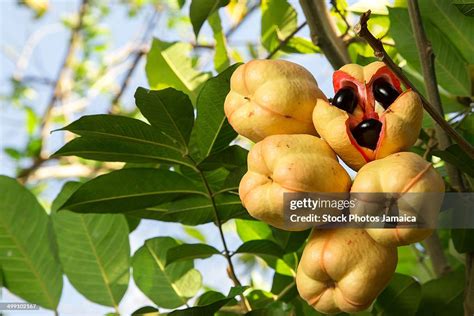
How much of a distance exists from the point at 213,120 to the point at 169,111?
53 millimetres

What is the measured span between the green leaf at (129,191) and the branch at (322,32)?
22cm

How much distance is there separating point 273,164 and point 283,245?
30 cm

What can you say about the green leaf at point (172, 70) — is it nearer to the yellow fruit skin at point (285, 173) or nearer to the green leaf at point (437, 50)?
the green leaf at point (437, 50)

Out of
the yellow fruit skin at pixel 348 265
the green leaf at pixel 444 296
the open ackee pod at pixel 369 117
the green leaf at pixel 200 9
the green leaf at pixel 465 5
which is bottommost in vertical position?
the green leaf at pixel 444 296

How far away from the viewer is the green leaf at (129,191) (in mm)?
758

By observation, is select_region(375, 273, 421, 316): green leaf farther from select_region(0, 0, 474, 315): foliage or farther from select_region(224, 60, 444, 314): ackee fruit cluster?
select_region(224, 60, 444, 314): ackee fruit cluster

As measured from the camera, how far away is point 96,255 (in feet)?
2.90

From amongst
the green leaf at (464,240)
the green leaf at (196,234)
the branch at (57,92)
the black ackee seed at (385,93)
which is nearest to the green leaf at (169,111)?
the black ackee seed at (385,93)

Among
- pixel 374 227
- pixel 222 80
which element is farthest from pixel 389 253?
pixel 222 80

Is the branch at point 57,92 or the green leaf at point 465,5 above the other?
the green leaf at point 465,5

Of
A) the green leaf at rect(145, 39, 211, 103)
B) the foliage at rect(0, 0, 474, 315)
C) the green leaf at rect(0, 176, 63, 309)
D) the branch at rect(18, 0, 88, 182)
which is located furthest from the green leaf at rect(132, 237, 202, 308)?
the branch at rect(18, 0, 88, 182)

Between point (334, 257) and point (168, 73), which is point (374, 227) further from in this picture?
point (168, 73)

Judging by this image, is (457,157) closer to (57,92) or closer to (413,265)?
(413,265)

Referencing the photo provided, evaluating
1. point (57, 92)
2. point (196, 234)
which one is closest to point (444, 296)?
point (196, 234)
